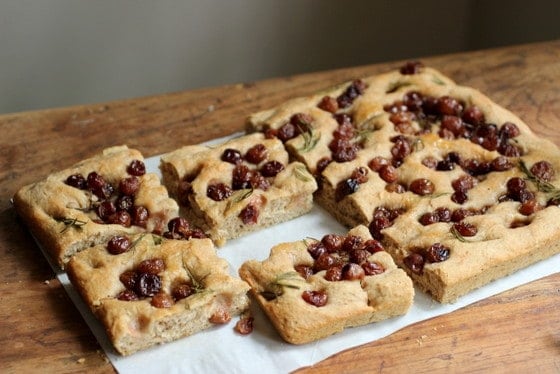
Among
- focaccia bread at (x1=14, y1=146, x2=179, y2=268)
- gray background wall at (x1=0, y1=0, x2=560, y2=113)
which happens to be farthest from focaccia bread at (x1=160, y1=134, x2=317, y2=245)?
gray background wall at (x1=0, y1=0, x2=560, y2=113)

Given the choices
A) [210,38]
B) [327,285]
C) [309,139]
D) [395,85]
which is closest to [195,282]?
[327,285]

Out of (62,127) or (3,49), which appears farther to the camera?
(3,49)

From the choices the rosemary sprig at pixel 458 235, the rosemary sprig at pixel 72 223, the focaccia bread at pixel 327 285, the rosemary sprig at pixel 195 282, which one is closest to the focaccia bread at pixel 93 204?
the rosemary sprig at pixel 72 223

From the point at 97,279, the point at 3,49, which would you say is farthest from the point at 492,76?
the point at 3,49

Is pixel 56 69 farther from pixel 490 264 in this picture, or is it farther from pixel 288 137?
pixel 490 264

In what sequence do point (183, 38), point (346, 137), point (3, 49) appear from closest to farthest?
point (346, 137), point (3, 49), point (183, 38)

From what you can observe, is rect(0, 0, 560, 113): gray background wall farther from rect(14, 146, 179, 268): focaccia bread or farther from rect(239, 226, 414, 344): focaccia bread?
rect(239, 226, 414, 344): focaccia bread

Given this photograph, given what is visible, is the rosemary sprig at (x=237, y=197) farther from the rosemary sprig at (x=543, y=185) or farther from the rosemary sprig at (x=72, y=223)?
the rosemary sprig at (x=543, y=185)
